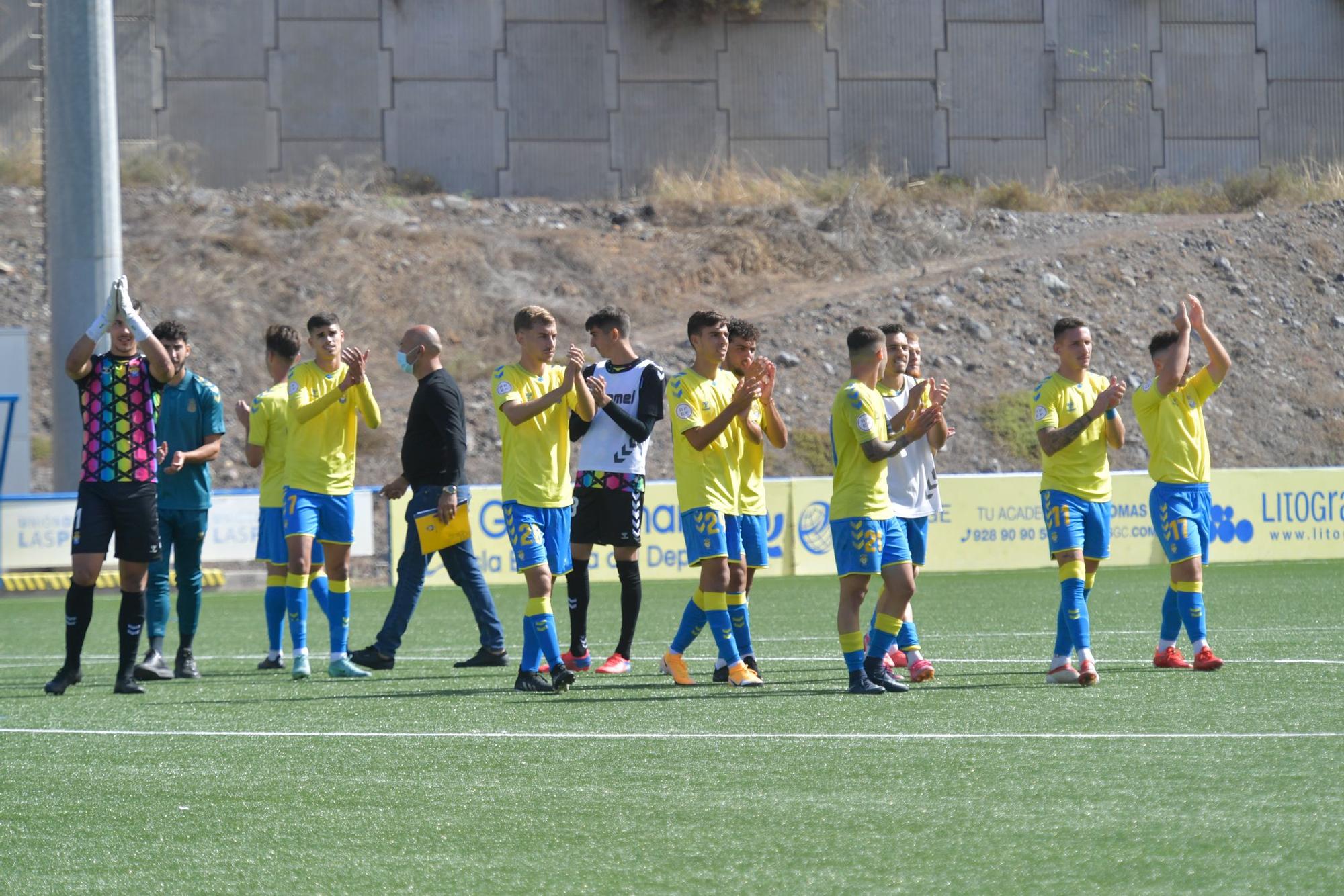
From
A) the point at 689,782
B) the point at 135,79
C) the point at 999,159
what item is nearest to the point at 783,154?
the point at 999,159

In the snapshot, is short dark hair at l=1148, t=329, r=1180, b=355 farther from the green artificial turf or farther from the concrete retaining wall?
the concrete retaining wall

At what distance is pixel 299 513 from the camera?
9.15m

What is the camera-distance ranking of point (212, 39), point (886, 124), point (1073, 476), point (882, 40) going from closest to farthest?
1. point (1073, 476)
2. point (212, 39)
3. point (882, 40)
4. point (886, 124)

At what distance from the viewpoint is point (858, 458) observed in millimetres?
7938

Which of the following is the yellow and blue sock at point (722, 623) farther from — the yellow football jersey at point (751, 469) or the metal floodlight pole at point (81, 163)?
the metal floodlight pole at point (81, 163)

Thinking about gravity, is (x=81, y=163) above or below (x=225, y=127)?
below

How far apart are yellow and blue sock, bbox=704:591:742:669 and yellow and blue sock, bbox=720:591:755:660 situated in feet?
0.39

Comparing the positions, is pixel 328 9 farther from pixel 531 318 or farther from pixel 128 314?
pixel 531 318

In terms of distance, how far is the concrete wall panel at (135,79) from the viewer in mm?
30750

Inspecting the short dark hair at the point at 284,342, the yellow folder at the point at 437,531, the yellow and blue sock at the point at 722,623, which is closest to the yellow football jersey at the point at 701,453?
the yellow and blue sock at the point at 722,623

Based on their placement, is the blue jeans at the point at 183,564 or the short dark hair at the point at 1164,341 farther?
the blue jeans at the point at 183,564

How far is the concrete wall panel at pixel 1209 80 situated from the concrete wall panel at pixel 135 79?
20213 mm

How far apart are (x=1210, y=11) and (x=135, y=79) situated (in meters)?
21.8

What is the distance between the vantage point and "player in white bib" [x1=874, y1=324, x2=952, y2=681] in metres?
8.73
